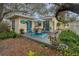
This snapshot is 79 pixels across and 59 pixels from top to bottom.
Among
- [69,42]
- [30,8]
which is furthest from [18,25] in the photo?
[69,42]

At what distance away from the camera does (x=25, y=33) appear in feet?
6.95

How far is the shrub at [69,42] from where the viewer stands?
208 centimetres

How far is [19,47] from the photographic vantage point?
2.11m

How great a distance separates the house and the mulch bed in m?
0.13

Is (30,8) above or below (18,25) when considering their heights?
above

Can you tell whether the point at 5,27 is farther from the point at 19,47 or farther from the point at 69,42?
the point at 69,42

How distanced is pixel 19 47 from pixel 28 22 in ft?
1.01

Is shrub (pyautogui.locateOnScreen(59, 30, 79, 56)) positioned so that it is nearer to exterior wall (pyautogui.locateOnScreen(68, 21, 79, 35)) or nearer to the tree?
exterior wall (pyautogui.locateOnScreen(68, 21, 79, 35))

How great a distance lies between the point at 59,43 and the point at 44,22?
0.30 metres

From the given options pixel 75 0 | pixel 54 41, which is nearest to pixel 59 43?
pixel 54 41

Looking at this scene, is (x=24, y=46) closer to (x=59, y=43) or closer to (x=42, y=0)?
(x=59, y=43)

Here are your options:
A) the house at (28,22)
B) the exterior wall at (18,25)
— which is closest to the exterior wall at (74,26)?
the house at (28,22)

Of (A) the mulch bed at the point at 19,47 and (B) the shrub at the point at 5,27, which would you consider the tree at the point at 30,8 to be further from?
(A) the mulch bed at the point at 19,47

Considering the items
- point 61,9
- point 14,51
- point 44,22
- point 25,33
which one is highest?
point 61,9
